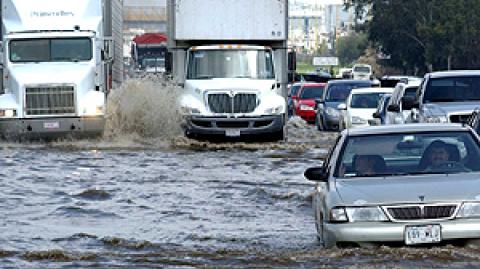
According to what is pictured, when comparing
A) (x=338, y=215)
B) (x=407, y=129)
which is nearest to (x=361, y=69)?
(x=407, y=129)

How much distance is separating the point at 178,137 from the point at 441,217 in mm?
19209

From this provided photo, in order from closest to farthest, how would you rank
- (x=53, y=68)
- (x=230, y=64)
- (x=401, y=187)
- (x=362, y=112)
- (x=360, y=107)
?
(x=401, y=187), (x=53, y=68), (x=230, y=64), (x=362, y=112), (x=360, y=107)

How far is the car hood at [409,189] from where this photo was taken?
39.1ft

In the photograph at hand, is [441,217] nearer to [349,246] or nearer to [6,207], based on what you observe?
[349,246]

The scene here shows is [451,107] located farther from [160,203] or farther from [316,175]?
[316,175]

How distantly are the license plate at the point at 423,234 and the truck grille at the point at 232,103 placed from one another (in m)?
18.2

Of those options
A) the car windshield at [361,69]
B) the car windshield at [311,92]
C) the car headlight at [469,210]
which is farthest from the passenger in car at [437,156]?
the car windshield at [361,69]

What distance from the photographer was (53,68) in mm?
30188

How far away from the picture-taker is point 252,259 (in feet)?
42.9

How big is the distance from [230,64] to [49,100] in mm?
3922

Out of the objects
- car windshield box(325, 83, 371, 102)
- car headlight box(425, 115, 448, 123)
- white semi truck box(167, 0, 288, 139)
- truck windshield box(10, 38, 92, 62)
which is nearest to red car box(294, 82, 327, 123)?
car windshield box(325, 83, 371, 102)

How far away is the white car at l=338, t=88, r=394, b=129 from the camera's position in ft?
115

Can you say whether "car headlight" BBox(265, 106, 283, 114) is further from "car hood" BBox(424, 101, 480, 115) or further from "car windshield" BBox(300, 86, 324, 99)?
"car windshield" BBox(300, 86, 324, 99)

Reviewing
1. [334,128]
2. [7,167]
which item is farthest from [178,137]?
[334,128]
